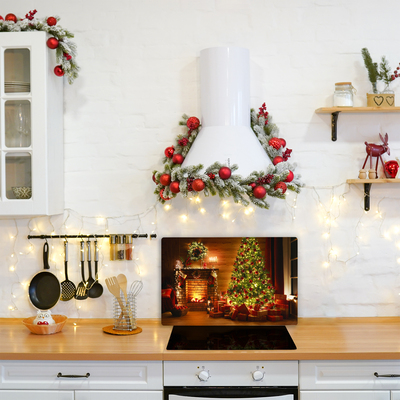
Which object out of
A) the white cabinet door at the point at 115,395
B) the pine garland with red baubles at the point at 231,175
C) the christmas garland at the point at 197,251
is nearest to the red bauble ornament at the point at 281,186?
the pine garland with red baubles at the point at 231,175

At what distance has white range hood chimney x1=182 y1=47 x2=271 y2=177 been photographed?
2.14m

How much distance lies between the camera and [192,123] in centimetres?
228

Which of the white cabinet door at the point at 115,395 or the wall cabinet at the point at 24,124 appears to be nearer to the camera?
the white cabinet door at the point at 115,395

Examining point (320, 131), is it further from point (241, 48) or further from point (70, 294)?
point (70, 294)

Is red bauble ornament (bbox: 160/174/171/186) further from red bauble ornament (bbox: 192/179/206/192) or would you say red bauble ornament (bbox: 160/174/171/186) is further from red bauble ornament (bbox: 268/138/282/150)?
red bauble ornament (bbox: 268/138/282/150)

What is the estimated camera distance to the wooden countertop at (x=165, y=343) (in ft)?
6.26

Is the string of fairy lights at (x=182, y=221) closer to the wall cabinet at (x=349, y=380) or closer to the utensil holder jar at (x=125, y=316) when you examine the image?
the utensil holder jar at (x=125, y=316)

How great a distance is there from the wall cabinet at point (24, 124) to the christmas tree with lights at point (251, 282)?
101cm

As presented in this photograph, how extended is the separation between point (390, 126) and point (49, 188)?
1.78 metres

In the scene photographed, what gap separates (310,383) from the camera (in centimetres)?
193

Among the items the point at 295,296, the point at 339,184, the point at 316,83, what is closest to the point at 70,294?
the point at 295,296

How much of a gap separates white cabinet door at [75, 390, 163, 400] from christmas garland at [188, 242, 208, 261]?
0.71 m

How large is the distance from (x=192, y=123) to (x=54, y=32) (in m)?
0.79

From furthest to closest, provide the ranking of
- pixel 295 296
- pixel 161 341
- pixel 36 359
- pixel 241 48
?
pixel 295 296, pixel 241 48, pixel 161 341, pixel 36 359
